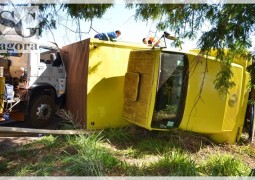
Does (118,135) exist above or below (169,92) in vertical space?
below

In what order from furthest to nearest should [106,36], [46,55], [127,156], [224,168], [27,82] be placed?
[46,55] < [27,82] < [106,36] < [127,156] < [224,168]

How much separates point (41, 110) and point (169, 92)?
3.70m

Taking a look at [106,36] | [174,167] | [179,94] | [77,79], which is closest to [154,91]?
[179,94]

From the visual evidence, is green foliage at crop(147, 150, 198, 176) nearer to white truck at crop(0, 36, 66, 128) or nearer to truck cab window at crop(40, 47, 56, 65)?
white truck at crop(0, 36, 66, 128)

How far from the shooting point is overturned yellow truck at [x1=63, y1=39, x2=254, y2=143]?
22.5 ft

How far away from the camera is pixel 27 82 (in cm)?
820

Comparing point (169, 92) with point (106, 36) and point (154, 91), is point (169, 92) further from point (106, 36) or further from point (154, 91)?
point (106, 36)

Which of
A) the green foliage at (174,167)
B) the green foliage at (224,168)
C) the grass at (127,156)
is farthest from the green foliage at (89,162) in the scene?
the green foliage at (224,168)

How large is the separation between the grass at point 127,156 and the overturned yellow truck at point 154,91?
39cm

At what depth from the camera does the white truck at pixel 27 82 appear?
26.1ft

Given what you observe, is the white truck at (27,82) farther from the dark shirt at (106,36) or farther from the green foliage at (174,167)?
the green foliage at (174,167)

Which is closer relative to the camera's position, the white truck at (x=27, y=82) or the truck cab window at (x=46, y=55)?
the white truck at (x=27, y=82)

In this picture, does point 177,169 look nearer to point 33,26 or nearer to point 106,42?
point 33,26

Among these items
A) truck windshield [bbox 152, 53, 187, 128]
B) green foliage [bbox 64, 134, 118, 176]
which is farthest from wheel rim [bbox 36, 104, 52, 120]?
green foliage [bbox 64, 134, 118, 176]
